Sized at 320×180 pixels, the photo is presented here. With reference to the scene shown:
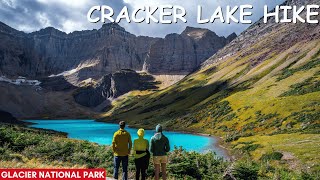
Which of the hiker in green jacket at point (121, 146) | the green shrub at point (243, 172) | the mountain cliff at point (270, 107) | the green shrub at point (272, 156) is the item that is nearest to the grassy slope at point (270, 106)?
the mountain cliff at point (270, 107)

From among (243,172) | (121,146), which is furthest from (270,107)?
(121,146)

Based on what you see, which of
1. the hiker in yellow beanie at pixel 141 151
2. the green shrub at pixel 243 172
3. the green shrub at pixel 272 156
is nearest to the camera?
the hiker in yellow beanie at pixel 141 151

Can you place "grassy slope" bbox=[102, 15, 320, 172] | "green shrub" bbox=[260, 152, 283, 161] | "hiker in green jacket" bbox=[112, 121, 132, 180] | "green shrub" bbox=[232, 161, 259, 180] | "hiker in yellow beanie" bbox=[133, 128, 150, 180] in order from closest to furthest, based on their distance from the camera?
"hiker in yellow beanie" bbox=[133, 128, 150, 180]
"hiker in green jacket" bbox=[112, 121, 132, 180]
"green shrub" bbox=[232, 161, 259, 180]
"green shrub" bbox=[260, 152, 283, 161]
"grassy slope" bbox=[102, 15, 320, 172]

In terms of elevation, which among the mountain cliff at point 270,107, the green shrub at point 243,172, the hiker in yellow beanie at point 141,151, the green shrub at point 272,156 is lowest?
the green shrub at point 272,156

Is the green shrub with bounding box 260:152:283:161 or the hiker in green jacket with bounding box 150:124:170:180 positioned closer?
the hiker in green jacket with bounding box 150:124:170:180

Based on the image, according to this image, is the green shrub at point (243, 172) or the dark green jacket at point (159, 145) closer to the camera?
the dark green jacket at point (159, 145)

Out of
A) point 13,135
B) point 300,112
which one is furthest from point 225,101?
point 13,135

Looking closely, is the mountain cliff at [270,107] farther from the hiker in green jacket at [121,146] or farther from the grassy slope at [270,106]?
the hiker in green jacket at [121,146]

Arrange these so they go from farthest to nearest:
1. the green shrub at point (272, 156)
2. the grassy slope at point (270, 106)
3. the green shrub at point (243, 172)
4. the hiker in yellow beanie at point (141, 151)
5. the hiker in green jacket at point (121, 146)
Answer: the grassy slope at point (270, 106) < the green shrub at point (272, 156) < the green shrub at point (243, 172) < the hiker in green jacket at point (121, 146) < the hiker in yellow beanie at point (141, 151)

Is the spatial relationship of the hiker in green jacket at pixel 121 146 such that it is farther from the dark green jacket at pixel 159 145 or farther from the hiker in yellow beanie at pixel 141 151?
the dark green jacket at pixel 159 145

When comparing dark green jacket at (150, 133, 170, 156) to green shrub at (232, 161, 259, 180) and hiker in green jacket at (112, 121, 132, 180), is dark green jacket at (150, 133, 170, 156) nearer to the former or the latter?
hiker in green jacket at (112, 121, 132, 180)

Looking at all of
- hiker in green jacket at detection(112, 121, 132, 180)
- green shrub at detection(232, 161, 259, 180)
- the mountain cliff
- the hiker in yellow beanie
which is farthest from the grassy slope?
hiker in green jacket at detection(112, 121, 132, 180)

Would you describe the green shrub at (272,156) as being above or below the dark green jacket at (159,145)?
below

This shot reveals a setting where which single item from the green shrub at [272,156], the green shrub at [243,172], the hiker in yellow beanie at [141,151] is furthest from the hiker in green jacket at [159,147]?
the green shrub at [272,156]
